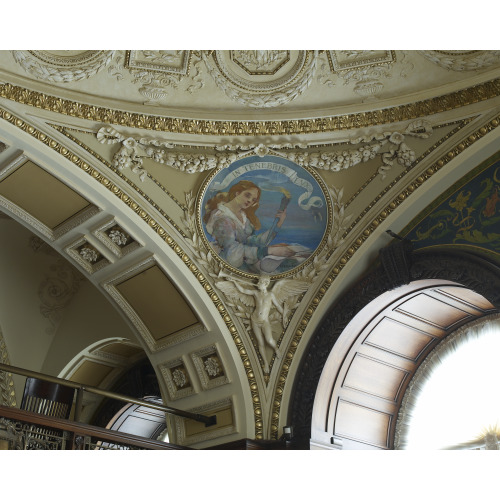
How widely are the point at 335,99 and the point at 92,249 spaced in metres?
3.52

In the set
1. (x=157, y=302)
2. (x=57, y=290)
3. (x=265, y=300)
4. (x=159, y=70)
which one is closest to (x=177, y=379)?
(x=157, y=302)

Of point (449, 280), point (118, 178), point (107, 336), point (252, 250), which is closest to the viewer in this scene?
point (449, 280)

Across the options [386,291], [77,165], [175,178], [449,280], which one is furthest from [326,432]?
[77,165]

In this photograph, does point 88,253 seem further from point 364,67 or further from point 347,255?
point 364,67

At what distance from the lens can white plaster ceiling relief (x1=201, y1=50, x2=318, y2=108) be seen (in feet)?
26.6

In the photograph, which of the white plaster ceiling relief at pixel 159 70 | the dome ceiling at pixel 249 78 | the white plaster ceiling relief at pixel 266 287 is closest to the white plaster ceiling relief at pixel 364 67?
the dome ceiling at pixel 249 78

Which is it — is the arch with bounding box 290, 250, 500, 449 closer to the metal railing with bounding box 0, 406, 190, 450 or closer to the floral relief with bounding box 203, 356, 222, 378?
the floral relief with bounding box 203, 356, 222, 378

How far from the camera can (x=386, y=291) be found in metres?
8.47

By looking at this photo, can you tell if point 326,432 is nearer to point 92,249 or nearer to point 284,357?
point 284,357

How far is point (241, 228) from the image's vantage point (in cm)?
893

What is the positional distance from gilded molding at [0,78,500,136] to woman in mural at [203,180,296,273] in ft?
2.40

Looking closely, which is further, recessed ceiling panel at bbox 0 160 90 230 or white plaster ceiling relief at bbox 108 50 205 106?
recessed ceiling panel at bbox 0 160 90 230

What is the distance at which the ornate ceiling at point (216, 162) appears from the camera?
7910 millimetres

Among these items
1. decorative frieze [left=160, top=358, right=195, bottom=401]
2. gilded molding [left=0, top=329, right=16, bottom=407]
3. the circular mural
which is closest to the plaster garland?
the circular mural
